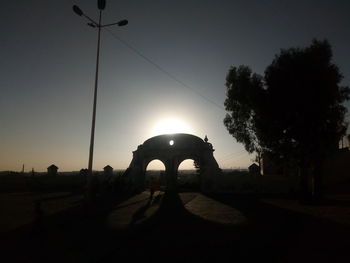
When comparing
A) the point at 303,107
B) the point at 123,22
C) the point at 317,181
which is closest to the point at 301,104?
the point at 303,107

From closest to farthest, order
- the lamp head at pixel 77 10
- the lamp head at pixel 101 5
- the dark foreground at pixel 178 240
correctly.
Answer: the dark foreground at pixel 178 240, the lamp head at pixel 77 10, the lamp head at pixel 101 5

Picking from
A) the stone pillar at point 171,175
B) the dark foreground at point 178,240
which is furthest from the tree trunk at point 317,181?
the stone pillar at point 171,175

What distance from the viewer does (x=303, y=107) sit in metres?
18.4

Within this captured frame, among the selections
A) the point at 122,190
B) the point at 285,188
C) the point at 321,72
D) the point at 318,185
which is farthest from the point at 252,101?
the point at 122,190

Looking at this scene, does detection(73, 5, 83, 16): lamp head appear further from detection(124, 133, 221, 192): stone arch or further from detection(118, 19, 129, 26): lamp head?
detection(124, 133, 221, 192): stone arch

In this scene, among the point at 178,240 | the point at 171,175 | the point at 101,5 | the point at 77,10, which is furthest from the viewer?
the point at 171,175

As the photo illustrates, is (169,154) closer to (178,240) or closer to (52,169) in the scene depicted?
(178,240)

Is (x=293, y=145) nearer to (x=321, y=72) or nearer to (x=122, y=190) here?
(x=321, y=72)

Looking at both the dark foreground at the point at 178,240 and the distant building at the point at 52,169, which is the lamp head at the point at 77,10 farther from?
the distant building at the point at 52,169

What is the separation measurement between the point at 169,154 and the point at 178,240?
22583mm

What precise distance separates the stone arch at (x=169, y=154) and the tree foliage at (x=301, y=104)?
33.1 ft

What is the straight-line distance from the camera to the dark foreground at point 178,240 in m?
6.33

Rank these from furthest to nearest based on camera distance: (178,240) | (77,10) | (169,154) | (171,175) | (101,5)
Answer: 1. (171,175)
2. (169,154)
3. (101,5)
4. (77,10)
5. (178,240)

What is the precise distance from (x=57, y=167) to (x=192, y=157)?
95.6 feet
